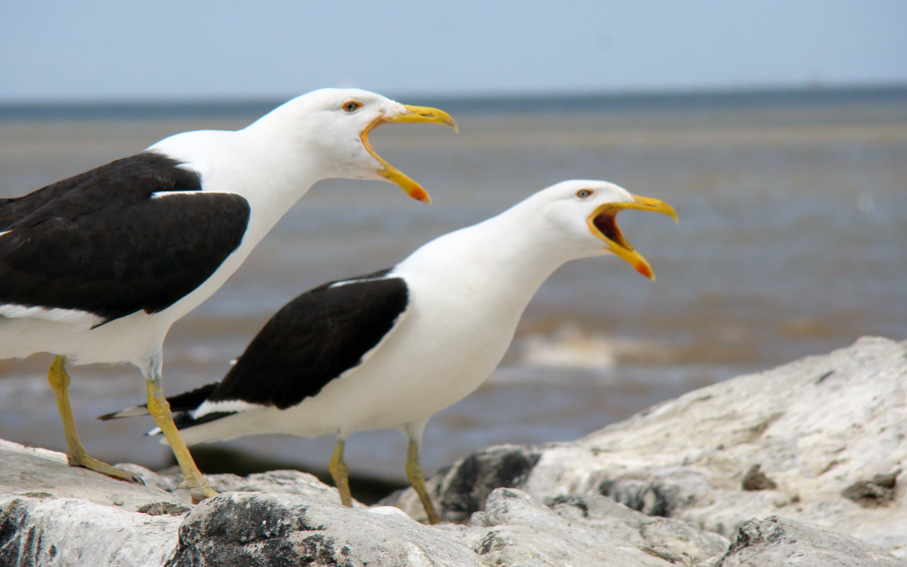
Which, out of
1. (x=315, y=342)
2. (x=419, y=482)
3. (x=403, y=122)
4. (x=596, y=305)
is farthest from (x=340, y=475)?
(x=596, y=305)

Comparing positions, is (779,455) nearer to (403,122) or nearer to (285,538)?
(403,122)

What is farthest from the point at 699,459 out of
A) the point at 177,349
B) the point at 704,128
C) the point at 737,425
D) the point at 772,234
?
the point at 704,128

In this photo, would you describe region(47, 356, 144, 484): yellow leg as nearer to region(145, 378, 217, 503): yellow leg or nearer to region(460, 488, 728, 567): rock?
region(145, 378, 217, 503): yellow leg

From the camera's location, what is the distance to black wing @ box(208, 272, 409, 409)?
12.1 feet

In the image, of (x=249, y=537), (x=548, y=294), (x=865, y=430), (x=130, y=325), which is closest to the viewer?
(x=249, y=537)

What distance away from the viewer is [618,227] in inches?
162

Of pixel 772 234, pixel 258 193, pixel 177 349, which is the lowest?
pixel 177 349

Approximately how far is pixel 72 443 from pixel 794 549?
7.60 ft

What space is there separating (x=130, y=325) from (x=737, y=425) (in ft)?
8.07

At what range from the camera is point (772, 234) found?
15.8m

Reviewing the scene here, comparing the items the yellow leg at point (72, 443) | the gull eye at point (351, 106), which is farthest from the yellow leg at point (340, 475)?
the gull eye at point (351, 106)

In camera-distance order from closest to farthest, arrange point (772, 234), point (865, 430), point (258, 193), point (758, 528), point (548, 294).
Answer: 1. point (758, 528)
2. point (258, 193)
3. point (865, 430)
4. point (548, 294)
5. point (772, 234)

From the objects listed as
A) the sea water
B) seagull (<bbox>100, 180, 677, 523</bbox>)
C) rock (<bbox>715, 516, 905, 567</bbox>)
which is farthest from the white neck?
the sea water

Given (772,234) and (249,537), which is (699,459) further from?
(772,234)
